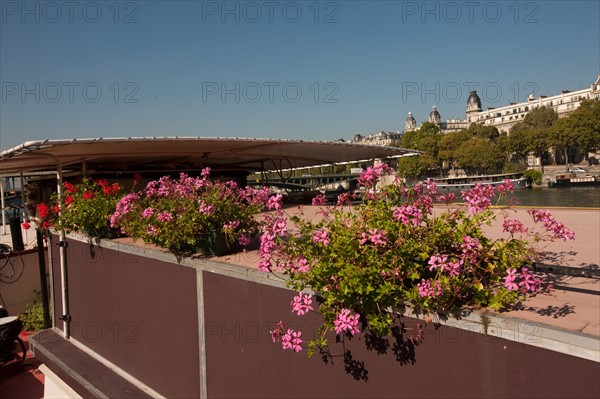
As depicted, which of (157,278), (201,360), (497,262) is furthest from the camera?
(157,278)

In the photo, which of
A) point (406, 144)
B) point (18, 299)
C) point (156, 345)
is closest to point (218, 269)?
point (156, 345)

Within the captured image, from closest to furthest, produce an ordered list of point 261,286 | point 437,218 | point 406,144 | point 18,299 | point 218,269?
1. point 437,218
2. point 261,286
3. point 218,269
4. point 18,299
5. point 406,144

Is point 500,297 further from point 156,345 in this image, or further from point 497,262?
point 156,345

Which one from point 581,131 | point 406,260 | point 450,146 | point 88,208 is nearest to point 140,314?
point 88,208

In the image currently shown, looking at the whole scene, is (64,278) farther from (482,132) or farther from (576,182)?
(482,132)

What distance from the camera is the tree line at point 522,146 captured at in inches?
2586

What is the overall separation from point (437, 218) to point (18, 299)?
32.9 feet

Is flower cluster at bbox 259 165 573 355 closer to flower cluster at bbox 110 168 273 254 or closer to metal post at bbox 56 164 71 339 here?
flower cluster at bbox 110 168 273 254

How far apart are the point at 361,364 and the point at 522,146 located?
79.8 metres

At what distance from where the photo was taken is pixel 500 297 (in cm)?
194

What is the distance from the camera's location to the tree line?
65.7 m

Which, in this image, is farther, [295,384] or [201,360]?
[201,360]

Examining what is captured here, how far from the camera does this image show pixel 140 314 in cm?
446

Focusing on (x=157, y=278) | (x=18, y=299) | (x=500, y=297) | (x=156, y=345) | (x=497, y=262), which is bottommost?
(x=18, y=299)
